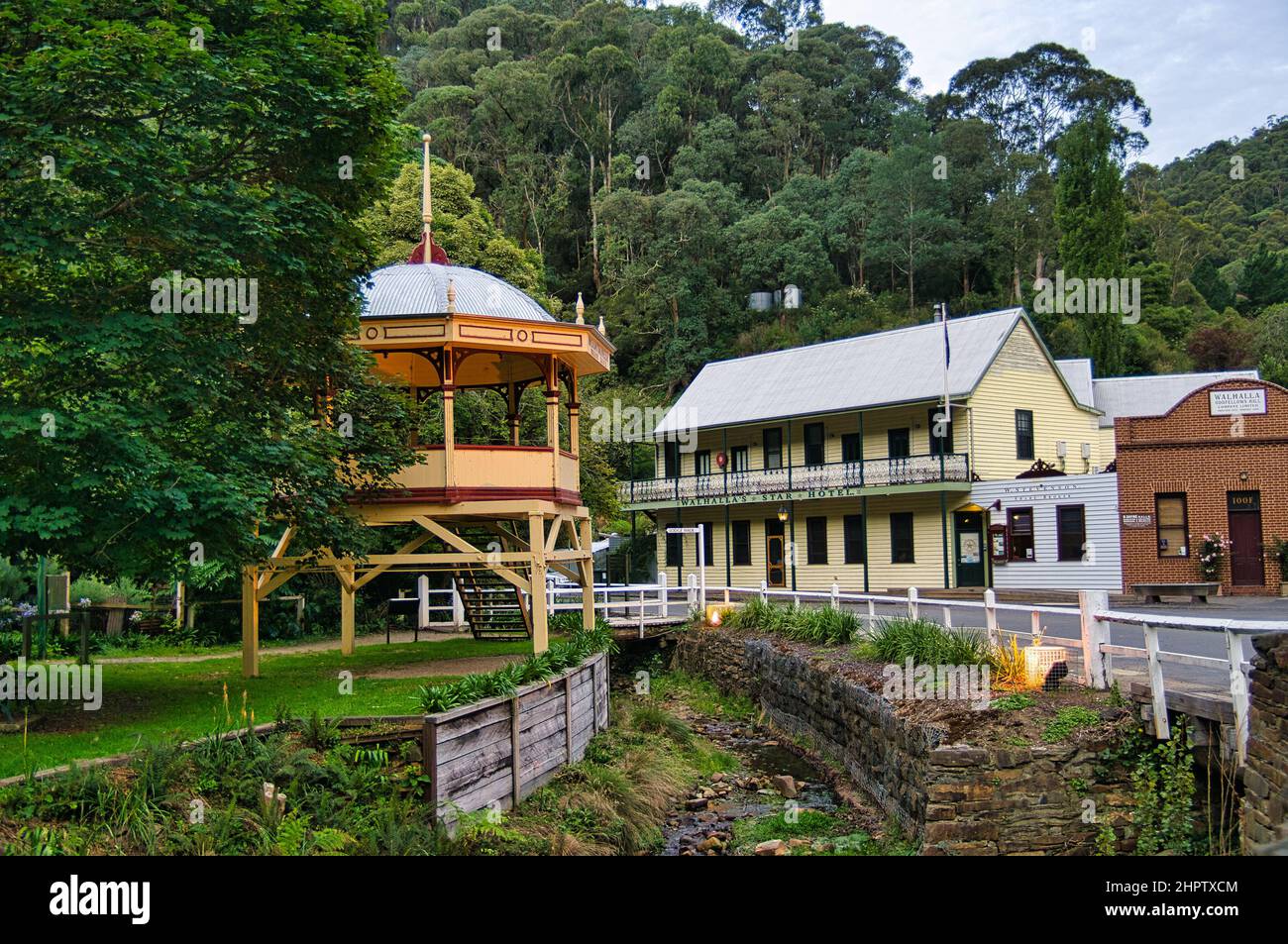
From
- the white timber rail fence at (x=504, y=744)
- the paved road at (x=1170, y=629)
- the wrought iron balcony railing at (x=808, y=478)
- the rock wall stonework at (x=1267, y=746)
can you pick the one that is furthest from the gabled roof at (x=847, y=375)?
the rock wall stonework at (x=1267, y=746)

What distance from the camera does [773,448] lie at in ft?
144

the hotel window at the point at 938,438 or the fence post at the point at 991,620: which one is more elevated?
the hotel window at the point at 938,438

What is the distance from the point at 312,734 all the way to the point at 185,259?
5.95 meters

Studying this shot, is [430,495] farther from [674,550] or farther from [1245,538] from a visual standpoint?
[674,550]

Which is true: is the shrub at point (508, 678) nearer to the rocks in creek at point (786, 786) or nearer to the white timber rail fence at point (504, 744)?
the white timber rail fence at point (504, 744)

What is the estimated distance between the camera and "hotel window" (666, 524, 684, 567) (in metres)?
46.0

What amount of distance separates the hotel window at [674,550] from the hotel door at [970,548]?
12.4m

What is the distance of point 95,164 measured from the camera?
11781 mm

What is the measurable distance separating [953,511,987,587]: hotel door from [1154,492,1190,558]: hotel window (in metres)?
6.39

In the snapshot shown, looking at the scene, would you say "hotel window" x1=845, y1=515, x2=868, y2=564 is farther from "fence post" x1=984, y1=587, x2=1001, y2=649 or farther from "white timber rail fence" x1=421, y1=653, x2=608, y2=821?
"fence post" x1=984, y1=587, x2=1001, y2=649

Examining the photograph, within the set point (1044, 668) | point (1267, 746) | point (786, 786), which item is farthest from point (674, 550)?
point (1267, 746)

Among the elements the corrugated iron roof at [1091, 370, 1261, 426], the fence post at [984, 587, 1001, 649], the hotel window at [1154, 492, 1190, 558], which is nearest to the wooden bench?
the hotel window at [1154, 492, 1190, 558]

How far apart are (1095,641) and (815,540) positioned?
2854cm

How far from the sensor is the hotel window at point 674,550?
4603 cm
